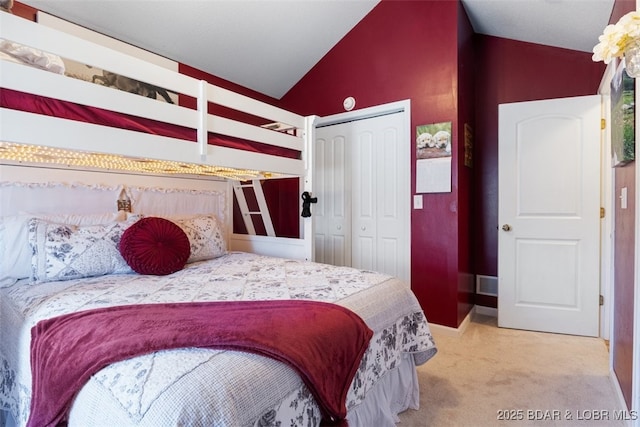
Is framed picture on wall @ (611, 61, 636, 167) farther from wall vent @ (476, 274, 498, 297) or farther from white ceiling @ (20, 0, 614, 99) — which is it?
wall vent @ (476, 274, 498, 297)

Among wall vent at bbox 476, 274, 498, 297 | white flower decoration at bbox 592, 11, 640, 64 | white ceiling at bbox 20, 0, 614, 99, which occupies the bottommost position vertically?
wall vent at bbox 476, 274, 498, 297

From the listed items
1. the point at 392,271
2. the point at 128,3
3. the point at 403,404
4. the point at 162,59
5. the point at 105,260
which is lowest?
the point at 403,404

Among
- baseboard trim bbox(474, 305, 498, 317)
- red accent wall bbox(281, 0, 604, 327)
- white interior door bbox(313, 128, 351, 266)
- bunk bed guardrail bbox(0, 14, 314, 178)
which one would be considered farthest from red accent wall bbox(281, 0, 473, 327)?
bunk bed guardrail bbox(0, 14, 314, 178)

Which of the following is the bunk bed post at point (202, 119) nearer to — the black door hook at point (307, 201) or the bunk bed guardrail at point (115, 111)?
the bunk bed guardrail at point (115, 111)

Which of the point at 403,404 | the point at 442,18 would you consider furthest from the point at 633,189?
the point at 442,18

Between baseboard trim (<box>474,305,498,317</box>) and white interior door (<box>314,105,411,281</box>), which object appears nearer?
white interior door (<box>314,105,411,281</box>)

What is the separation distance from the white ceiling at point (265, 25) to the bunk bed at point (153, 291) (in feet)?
3.61

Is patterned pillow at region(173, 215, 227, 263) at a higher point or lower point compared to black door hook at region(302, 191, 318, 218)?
lower

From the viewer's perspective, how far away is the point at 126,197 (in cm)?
245

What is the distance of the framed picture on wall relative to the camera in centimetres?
154

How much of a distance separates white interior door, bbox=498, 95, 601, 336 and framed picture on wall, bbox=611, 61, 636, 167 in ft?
3.59

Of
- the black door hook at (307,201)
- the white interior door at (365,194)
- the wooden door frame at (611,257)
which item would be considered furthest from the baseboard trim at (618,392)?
the black door hook at (307,201)

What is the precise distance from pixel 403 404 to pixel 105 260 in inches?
70.1

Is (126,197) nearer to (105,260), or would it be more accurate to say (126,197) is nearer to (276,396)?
(105,260)
